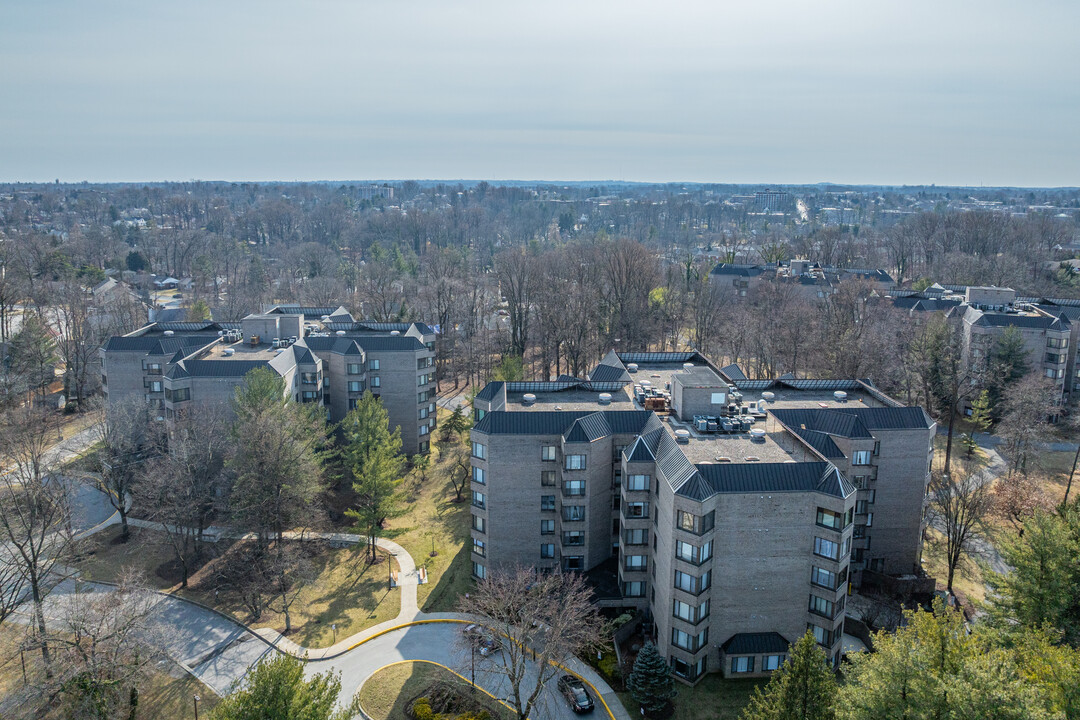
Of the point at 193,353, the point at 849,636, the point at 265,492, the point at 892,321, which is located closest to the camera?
the point at 849,636

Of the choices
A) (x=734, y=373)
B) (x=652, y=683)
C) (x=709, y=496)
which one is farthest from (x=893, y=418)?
(x=652, y=683)

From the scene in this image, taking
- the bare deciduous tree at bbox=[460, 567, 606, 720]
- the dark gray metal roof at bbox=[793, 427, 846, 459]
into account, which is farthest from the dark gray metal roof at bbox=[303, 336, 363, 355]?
the dark gray metal roof at bbox=[793, 427, 846, 459]

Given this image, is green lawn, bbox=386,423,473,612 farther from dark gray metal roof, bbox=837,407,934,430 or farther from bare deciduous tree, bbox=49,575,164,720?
dark gray metal roof, bbox=837,407,934,430

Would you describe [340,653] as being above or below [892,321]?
below

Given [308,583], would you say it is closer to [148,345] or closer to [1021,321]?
[148,345]

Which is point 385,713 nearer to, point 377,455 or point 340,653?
point 340,653

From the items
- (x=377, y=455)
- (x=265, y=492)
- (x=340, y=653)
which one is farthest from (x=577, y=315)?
(x=340, y=653)

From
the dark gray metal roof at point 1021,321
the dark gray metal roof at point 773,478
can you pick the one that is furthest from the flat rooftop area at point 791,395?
the dark gray metal roof at point 1021,321
